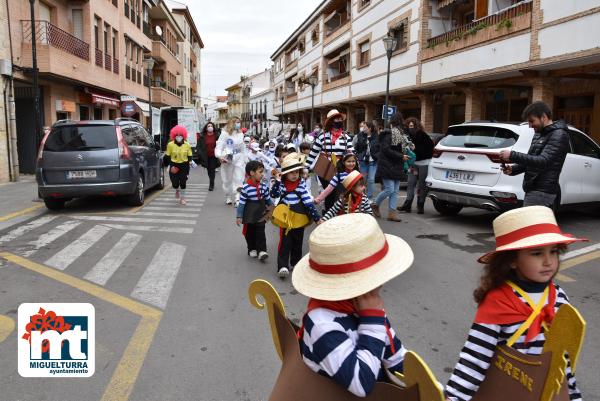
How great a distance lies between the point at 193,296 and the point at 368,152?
7.46 meters

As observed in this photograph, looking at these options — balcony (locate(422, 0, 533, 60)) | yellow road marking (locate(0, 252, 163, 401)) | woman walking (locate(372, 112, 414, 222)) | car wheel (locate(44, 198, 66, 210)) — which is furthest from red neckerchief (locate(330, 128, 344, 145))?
balcony (locate(422, 0, 533, 60))

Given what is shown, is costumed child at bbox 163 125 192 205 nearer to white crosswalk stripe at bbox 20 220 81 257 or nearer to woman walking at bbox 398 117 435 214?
white crosswalk stripe at bbox 20 220 81 257

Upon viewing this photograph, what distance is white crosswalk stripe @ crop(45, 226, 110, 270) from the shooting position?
6.37m

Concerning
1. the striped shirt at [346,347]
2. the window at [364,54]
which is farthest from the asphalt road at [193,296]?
the window at [364,54]

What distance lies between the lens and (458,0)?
19.5 meters

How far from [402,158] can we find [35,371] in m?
6.92

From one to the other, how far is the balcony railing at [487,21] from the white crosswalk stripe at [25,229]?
531 inches

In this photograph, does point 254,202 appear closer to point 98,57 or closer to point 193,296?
point 193,296

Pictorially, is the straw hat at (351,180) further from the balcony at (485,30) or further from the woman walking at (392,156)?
the balcony at (485,30)

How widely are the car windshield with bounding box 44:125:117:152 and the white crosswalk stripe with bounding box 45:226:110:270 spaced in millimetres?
2127

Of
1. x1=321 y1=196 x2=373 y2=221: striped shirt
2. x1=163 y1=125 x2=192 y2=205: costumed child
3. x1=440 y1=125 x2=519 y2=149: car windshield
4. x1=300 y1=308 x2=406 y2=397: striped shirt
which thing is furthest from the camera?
x1=163 y1=125 x2=192 y2=205: costumed child

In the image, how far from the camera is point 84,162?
9.87 meters

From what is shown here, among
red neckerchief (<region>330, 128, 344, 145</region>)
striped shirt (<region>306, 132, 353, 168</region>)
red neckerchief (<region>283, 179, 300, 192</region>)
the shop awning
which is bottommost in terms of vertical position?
red neckerchief (<region>283, 179, 300, 192</region>)

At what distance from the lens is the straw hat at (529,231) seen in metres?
2.05
